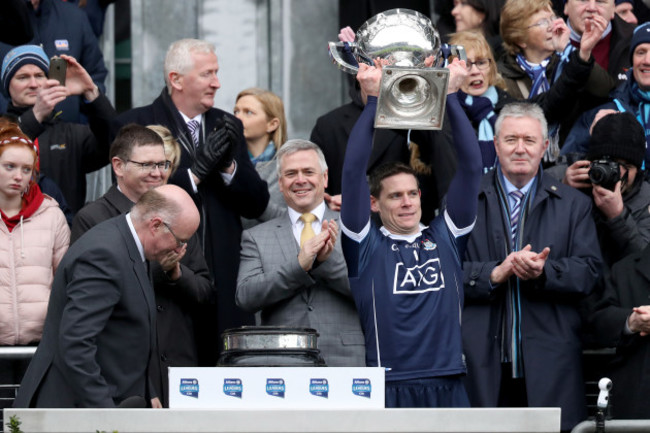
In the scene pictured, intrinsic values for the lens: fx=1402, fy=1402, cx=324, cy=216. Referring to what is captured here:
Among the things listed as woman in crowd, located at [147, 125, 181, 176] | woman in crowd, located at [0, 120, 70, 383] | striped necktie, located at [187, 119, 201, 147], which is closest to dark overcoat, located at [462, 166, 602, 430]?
woman in crowd, located at [147, 125, 181, 176]

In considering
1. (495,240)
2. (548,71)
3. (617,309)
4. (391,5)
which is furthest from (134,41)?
(617,309)

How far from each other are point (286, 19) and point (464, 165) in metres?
4.85

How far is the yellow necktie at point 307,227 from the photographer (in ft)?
25.6

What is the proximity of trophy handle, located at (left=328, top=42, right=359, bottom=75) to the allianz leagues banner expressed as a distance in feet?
5.47

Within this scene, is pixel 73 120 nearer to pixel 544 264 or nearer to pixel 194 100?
pixel 194 100

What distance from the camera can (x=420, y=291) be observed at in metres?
7.12

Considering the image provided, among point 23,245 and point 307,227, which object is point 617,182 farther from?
point 23,245

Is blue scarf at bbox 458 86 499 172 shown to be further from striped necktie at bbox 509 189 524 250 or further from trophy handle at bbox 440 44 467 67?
trophy handle at bbox 440 44 467 67

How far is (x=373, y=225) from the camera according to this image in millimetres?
7309

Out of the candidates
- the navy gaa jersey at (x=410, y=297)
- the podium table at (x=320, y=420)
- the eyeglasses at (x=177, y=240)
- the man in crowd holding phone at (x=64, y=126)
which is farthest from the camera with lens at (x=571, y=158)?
the podium table at (x=320, y=420)

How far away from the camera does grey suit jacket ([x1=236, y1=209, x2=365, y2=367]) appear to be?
7359 mm

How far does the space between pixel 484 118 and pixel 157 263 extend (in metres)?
2.54

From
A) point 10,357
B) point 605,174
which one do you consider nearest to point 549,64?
point 605,174

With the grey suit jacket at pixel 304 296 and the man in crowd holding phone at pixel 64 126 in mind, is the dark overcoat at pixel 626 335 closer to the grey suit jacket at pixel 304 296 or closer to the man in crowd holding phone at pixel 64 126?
the grey suit jacket at pixel 304 296
